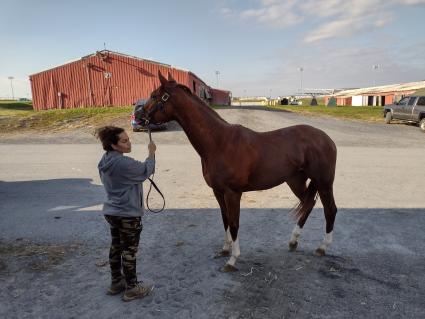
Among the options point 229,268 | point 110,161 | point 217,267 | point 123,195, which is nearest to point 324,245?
point 229,268

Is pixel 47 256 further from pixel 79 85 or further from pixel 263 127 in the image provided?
pixel 79 85

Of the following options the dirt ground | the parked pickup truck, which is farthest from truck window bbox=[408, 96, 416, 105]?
the dirt ground

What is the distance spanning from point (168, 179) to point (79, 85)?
25.5 m

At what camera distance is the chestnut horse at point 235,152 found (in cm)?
428

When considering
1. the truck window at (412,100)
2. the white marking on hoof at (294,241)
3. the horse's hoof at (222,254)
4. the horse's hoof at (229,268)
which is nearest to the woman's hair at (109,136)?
the horse's hoof at (229,268)

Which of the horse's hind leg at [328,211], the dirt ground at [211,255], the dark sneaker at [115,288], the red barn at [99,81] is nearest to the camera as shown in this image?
the dirt ground at [211,255]

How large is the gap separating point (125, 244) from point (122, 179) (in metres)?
0.72

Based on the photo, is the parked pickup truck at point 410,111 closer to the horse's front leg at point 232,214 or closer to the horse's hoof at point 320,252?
the horse's hoof at point 320,252

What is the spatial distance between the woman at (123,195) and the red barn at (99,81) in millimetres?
27632

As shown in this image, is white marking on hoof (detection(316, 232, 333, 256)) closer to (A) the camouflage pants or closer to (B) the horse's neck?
(B) the horse's neck

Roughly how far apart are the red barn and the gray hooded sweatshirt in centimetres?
2768

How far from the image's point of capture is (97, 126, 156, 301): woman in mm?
3490

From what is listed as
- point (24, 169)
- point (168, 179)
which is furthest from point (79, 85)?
point (168, 179)

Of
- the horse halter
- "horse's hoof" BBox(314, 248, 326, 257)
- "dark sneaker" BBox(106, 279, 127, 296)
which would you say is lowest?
"horse's hoof" BBox(314, 248, 326, 257)
